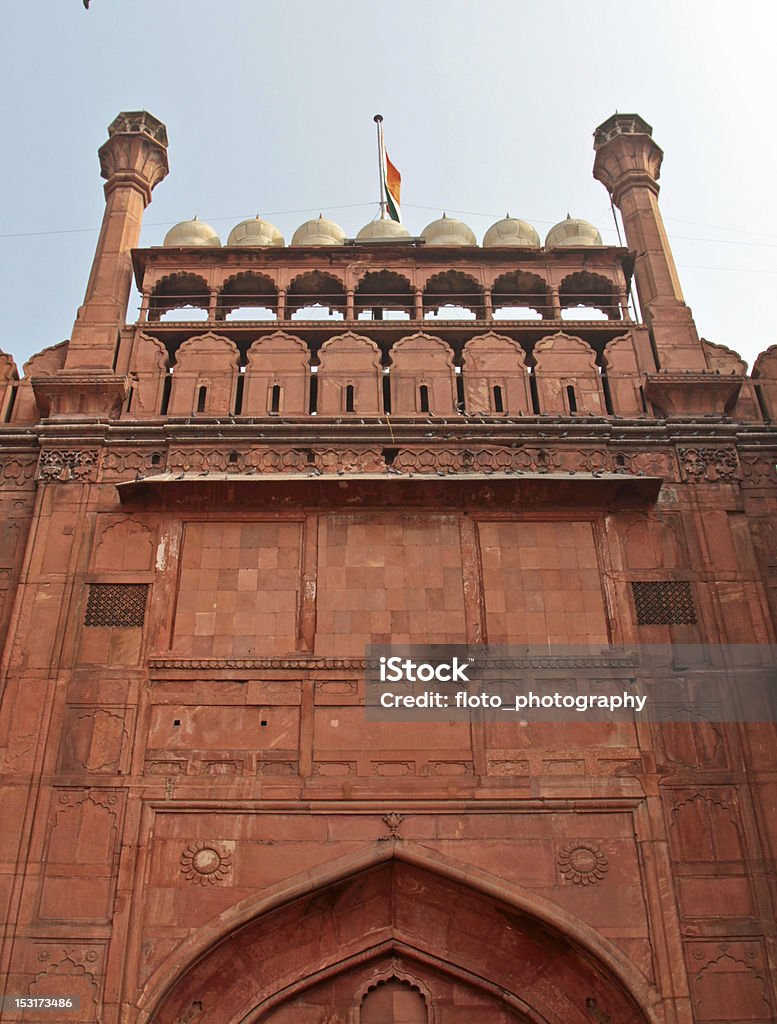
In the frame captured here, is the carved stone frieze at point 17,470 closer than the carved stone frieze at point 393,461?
No

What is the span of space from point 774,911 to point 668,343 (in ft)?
22.8

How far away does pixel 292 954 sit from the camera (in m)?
9.88

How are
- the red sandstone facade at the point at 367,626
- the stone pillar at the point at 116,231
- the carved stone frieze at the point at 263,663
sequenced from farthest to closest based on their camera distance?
the stone pillar at the point at 116,231, the carved stone frieze at the point at 263,663, the red sandstone facade at the point at 367,626

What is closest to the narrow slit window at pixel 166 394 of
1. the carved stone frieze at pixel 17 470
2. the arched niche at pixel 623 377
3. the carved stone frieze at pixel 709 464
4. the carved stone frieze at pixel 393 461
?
the carved stone frieze at pixel 393 461

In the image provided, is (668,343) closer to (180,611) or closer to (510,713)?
(510,713)

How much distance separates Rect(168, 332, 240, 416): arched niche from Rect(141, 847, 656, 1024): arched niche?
5866 mm

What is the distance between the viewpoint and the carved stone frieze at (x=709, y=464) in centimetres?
1225

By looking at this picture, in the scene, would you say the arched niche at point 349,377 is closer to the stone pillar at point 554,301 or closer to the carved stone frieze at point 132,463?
the carved stone frieze at point 132,463

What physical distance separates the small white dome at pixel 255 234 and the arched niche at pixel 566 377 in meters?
4.36

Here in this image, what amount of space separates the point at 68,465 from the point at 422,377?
14.5 ft

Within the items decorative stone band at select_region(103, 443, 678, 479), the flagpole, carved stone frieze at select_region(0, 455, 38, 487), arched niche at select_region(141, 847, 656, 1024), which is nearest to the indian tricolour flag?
the flagpole

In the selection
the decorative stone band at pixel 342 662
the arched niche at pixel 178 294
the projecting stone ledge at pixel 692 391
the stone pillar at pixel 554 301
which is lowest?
the decorative stone band at pixel 342 662

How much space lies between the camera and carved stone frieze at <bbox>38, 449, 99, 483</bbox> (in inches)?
481

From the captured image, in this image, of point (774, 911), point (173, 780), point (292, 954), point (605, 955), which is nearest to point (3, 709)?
point (173, 780)
